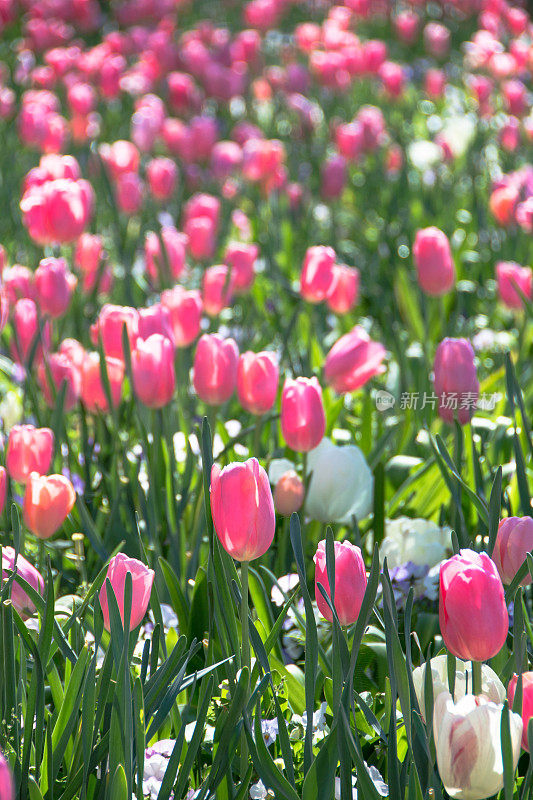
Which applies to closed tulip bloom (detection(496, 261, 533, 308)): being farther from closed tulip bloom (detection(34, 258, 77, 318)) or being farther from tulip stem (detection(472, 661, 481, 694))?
tulip stem (detection(472, 661, 481, 694))

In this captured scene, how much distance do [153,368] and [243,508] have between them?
1.58 feet

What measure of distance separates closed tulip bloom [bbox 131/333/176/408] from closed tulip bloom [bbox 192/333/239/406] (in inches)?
1.8

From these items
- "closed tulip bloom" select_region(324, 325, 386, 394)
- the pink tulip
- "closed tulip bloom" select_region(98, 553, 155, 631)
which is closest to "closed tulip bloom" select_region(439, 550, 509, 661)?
"closed tulip bloom" select_region(98, 553, 155, 631)

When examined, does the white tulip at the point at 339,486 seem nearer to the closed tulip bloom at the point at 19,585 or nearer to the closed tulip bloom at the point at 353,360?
the closed tulip bloom at the point at 353,360

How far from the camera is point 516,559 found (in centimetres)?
93

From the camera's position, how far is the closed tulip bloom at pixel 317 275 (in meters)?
1.76

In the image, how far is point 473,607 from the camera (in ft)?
2.52

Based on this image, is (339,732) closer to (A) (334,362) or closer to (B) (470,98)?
(A) (334,362)

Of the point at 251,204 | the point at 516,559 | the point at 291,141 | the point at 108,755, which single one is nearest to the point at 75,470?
the point at 108,755

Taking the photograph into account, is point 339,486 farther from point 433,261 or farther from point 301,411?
point 433,261

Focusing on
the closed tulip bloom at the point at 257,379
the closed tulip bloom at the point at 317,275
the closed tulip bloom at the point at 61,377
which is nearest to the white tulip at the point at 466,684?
the closed tulip bloom at the point at 257,379

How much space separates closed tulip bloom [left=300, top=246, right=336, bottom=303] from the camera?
1.76 m

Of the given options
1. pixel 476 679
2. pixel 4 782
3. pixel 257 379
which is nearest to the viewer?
pixel 4 782

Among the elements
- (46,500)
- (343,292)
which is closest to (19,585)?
(46,500)
